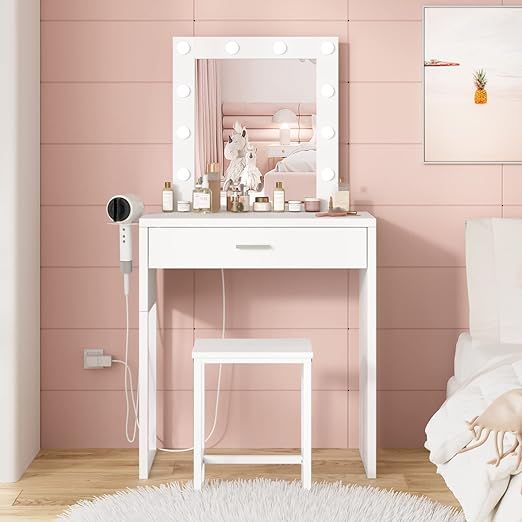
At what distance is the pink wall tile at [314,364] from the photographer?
3809 mm

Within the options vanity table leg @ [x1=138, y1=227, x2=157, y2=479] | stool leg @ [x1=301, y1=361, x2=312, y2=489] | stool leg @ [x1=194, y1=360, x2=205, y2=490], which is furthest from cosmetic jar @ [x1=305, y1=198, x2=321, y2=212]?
stool leg @ [x1=194, y1=360, x2=205, y2=490]

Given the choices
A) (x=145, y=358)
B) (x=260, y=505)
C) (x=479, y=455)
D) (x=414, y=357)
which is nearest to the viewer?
(x=479, y=455)

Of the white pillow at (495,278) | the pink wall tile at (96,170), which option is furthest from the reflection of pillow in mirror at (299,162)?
the white pillow at (495,278)

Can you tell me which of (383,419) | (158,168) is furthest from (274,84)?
(383,419)

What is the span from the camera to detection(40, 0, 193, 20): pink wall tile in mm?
3744

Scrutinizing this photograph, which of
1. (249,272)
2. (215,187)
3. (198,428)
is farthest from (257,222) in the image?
(198,428)

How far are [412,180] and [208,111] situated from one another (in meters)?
0.90

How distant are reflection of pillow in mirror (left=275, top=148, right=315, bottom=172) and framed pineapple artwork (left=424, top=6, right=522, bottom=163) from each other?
47 centimetres

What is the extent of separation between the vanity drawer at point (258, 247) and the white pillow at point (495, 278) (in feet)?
1.61

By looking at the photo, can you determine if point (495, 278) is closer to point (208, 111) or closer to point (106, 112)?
point (208, 111)

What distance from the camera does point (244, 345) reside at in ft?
10.5

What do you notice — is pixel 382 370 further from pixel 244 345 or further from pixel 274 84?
pixel 274 84

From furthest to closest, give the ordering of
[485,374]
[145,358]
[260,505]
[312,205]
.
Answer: [312,205] < [145,358] < [260,505] < [485,374]

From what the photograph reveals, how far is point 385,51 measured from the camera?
12.3 ft
